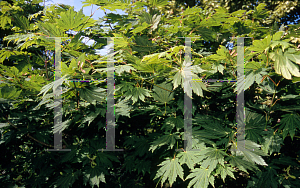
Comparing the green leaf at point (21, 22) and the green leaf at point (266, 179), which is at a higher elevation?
the green leaf at point (21, 22)

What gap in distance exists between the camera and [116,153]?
77.4 inches

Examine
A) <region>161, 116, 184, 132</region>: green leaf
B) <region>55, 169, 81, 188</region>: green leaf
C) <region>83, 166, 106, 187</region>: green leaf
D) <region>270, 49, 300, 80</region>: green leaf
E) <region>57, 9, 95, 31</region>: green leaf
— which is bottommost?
<region>55, 169, 81, 188</region>: green leaf

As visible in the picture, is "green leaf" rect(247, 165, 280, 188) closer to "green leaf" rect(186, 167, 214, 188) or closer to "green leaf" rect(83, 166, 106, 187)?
"green leaf" rect(186, 167, 214, 188)

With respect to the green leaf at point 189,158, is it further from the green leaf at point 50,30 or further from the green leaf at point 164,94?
the green leaf at point 50,30

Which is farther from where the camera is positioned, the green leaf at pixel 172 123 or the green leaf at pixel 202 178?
the green leaf at pixel 172 123

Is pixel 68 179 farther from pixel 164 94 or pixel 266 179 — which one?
pixel 266 179

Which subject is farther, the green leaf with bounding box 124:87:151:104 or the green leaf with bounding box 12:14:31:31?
the green leaf with bounding box 12:14:31:31

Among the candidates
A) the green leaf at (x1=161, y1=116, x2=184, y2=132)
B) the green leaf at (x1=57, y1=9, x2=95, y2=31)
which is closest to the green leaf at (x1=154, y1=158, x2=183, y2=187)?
the green leaf at (x1=161, y1=116, x2=184, y2=132)

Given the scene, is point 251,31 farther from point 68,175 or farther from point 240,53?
point 68,175

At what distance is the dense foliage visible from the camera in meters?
1.40

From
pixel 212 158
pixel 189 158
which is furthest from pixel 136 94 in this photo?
pixel 212 158

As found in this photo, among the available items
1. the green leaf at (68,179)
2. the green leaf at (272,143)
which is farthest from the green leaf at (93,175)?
the green leaf at (272,143)

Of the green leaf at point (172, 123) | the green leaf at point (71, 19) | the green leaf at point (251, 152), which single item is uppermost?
the green leaf at point (71, 19)

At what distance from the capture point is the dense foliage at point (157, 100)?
140 cm
